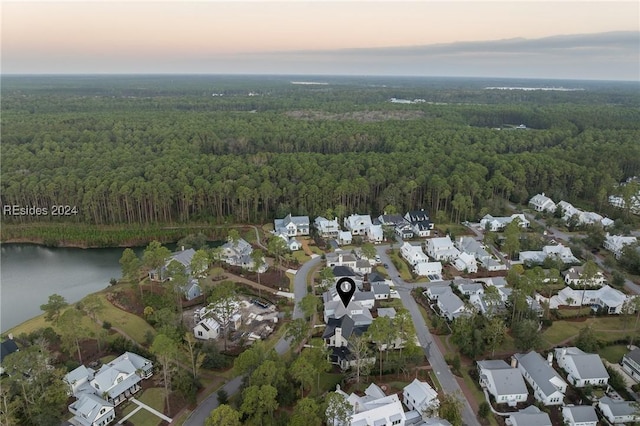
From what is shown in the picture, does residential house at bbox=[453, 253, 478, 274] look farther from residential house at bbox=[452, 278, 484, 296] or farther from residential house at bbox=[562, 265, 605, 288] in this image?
residential house at bbox=[562, 265, 605, 288]

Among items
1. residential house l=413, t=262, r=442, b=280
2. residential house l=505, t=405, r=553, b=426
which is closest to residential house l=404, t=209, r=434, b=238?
residential house l=413, t=262, r=442, b=280

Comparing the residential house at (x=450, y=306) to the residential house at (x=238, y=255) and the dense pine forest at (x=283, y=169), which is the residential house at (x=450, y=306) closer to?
the residential house at (x=238, y=255)

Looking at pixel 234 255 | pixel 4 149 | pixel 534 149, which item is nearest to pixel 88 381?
pixel 234 255

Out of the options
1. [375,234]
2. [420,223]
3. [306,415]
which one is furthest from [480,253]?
[306,415]

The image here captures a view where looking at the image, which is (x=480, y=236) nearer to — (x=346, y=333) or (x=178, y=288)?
(x=346, y=333)

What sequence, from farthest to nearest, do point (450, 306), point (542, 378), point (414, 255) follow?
point (414, 255), point (450, 306), point (542, 378)

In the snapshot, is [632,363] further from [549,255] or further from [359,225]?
[359,225]
